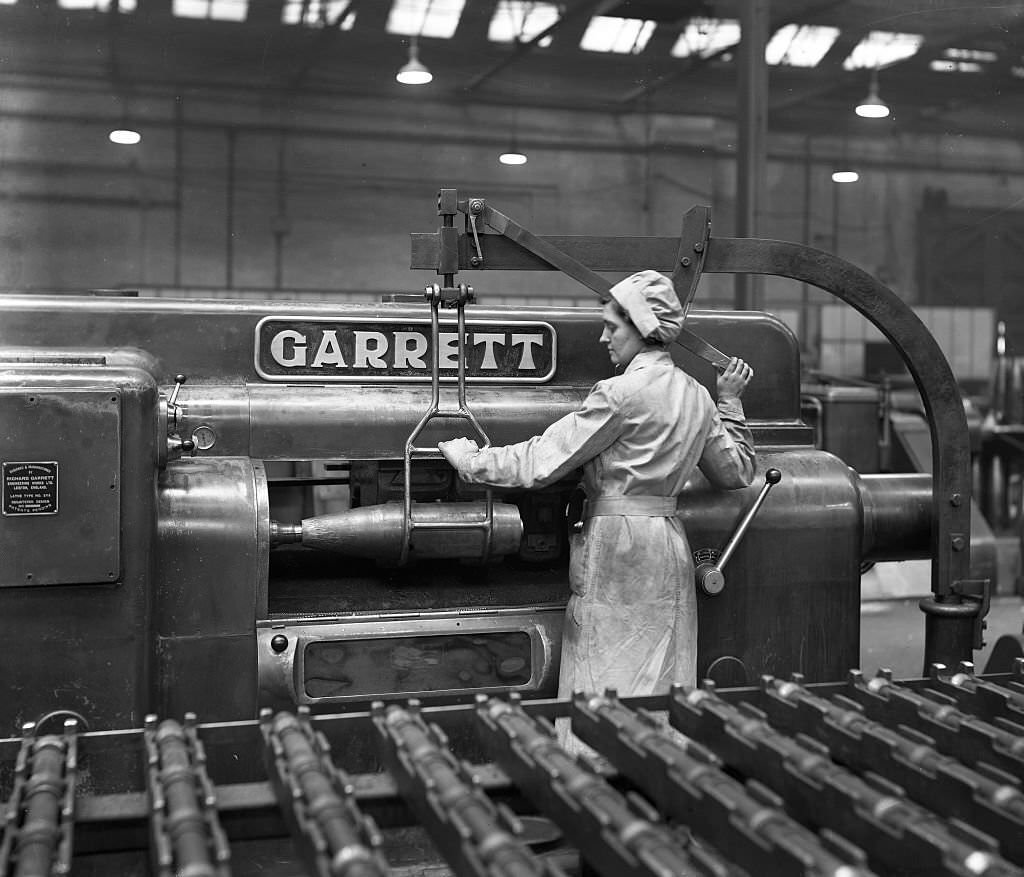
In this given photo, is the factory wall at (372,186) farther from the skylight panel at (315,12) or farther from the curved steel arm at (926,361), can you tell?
the curved steel arm at (926,361)

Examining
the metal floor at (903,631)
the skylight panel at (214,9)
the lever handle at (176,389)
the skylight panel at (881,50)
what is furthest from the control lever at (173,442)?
the skylight panel at (881,50)

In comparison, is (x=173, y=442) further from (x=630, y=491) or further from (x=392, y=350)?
(x=630, y=491)

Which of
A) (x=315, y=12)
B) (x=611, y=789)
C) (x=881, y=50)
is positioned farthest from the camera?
(x=881, y=50)

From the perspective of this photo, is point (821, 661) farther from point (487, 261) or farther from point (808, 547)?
point (487, 261)

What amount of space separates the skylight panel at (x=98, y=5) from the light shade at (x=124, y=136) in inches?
26.8

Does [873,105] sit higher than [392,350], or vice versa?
[873,105]

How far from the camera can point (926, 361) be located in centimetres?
294

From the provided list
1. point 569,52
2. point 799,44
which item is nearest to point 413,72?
point 569,52

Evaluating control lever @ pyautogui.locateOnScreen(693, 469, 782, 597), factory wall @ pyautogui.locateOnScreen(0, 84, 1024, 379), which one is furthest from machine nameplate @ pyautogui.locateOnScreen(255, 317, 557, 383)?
factory wall @ pyautogui.locateOnScreen(0, 84, 1024, 379)

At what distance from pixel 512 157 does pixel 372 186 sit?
1017mm

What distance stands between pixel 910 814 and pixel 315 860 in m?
0.45

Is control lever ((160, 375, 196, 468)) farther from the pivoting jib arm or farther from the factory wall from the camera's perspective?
the factory wall

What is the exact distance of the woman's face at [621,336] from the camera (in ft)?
8.72

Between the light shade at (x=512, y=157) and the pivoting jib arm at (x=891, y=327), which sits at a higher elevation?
the light shade at (x=512, y=157)
